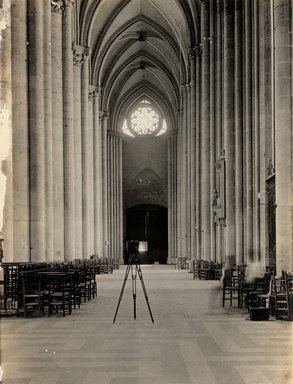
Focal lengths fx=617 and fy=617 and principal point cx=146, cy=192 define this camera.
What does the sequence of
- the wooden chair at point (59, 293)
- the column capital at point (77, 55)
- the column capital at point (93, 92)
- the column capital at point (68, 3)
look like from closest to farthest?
the wooden chair at point (59, 293) < the column capital at point (68, 3) < the column capital at point (77, 55) < the column capital at point (93, 92)

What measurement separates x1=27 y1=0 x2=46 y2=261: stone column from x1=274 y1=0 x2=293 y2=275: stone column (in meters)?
8.29

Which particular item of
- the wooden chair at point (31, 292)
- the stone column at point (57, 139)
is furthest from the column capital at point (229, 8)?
the wooden chair at point (31, 292)

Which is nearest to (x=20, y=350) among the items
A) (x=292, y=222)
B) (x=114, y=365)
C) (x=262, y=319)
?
(x=114, y=365)

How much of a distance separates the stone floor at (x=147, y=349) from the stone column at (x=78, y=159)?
67.2 feet

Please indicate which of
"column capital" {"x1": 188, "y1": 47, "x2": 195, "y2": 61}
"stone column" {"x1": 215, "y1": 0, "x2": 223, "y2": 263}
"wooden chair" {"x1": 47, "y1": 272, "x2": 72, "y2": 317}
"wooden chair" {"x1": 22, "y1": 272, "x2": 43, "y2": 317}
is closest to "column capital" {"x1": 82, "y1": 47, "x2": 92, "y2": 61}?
"column capital" {"x1": 188, "y1": 47, "x2": 195, "y2": 61}

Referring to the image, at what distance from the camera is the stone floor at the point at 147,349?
7426 mm

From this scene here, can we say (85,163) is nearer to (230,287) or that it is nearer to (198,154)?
(198,154)

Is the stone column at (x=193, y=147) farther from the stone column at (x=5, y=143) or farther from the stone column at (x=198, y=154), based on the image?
the stone column at (x=5, y=143)

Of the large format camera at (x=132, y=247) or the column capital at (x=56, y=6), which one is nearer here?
the large format camera at (x=132, y=247)

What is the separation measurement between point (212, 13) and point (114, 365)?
27.8 m

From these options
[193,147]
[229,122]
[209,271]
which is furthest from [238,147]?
[193,147]

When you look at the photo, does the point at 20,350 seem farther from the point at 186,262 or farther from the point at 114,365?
the point at 186,262

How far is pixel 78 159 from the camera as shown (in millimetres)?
35781

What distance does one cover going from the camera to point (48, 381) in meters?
7.21
